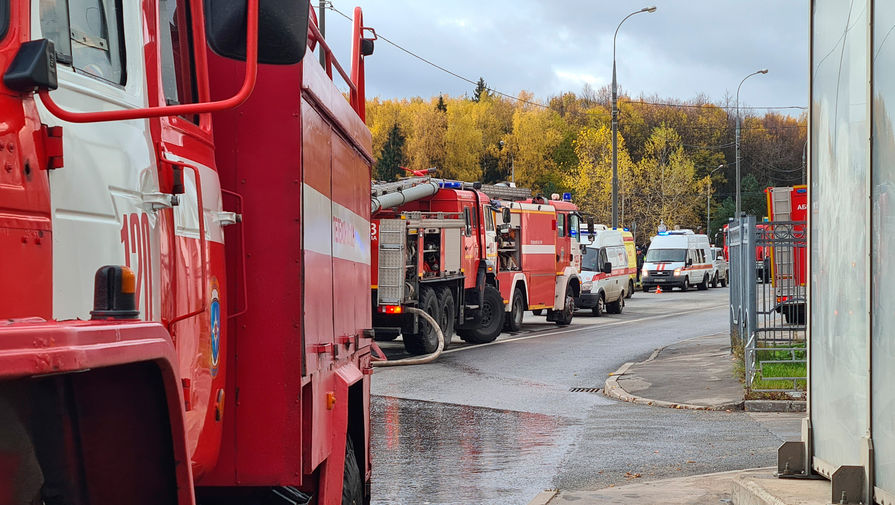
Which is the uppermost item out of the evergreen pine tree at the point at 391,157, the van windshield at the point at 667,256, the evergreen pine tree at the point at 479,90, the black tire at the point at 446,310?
the evergreen pine tree at the point at 479,90

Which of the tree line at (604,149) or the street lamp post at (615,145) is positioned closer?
the street lamp post at (615,145)

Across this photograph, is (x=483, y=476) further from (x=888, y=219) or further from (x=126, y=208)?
(x=126, y=208)

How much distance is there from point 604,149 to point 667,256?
99.5 feet

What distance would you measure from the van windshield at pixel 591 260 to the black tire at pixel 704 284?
23.2m

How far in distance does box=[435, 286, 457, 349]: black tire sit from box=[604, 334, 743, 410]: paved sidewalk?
3.37 meters

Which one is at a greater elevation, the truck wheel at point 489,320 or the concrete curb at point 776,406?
the truck wheel at point 489,320

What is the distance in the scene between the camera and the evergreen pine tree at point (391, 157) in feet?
275

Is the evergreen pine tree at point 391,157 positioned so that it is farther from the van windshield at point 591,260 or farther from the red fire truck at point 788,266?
the red fire truck at point 788,266

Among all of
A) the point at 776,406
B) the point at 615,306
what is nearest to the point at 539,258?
the point at 615,306

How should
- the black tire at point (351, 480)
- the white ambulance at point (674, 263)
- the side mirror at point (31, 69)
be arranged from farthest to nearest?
1. the white ambulance at point (674, 263)
2. the black tire at point (351, 480)
3. the side mirror at point (31, 69)

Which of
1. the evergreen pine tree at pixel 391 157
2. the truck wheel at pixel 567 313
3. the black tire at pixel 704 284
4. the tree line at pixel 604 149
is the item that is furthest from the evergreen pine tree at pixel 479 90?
the truck wheel at pixel 567 313

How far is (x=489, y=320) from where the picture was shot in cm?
2203

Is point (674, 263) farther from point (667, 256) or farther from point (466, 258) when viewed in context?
point (466, 258)

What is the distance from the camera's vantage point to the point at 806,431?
6.59 metres
